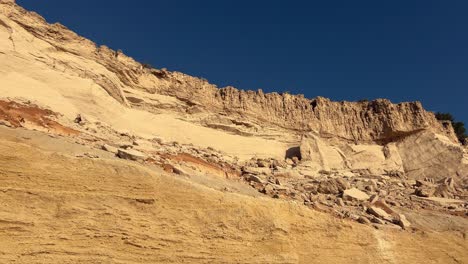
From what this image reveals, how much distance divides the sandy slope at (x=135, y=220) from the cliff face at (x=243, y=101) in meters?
10.2

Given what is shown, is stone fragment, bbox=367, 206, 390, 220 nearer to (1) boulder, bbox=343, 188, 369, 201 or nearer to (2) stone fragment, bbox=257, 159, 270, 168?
(1) boulder, bbox=343, 188, 369, 201

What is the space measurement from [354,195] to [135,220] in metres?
9.19

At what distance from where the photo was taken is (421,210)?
53.0 ft

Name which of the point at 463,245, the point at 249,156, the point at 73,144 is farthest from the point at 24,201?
the point at 249,156

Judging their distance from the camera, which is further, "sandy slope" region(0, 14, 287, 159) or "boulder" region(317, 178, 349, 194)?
"boulder" region(317, 178, 349, 194)

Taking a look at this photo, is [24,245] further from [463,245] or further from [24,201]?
[463,245]

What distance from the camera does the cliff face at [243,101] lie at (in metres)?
19.2

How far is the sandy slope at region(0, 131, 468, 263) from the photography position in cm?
832

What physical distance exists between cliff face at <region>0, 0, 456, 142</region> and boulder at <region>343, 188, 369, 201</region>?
9169 millimetres

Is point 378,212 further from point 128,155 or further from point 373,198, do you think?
point 128,155

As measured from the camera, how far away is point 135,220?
923cm

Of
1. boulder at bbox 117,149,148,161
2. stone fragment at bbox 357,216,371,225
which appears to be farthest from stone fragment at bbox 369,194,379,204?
boulder at bbox 117,149,148,161

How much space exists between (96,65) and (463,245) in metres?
15.5

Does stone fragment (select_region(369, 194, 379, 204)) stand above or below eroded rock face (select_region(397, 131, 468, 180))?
below
